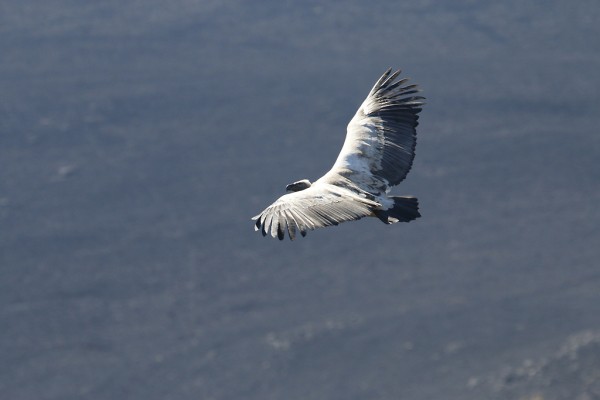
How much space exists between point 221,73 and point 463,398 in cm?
4786

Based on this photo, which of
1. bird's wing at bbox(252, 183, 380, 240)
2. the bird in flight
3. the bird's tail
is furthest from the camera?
the bird's tail

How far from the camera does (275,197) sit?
120 metres

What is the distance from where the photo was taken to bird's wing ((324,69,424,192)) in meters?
36.2

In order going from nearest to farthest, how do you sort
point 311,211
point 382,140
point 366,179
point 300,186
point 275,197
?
point 311,211, point 366,179, point 300,186, point 382,140, point 275,197

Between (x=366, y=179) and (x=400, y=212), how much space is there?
2.11m

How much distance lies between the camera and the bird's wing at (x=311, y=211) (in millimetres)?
32312

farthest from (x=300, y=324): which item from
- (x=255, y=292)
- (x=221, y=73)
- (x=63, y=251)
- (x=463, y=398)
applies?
(x=221, y=73)

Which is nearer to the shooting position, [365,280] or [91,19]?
[365,280]

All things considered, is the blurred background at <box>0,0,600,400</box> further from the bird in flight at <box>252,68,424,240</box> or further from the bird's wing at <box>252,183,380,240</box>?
the bird's wing at <box>252,183,380,240</box>

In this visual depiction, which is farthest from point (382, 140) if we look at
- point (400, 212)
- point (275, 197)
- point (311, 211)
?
point (275, 197)

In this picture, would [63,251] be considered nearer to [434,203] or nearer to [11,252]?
[11,252]

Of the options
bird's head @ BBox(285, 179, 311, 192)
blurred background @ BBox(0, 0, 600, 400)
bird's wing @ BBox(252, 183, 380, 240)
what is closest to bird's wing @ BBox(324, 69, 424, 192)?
bird's head @ BBox(285, 179, 311, 192)

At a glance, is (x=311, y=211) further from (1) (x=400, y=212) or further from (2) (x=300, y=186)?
(2) (x=300, y=186)

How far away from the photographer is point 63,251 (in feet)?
418
